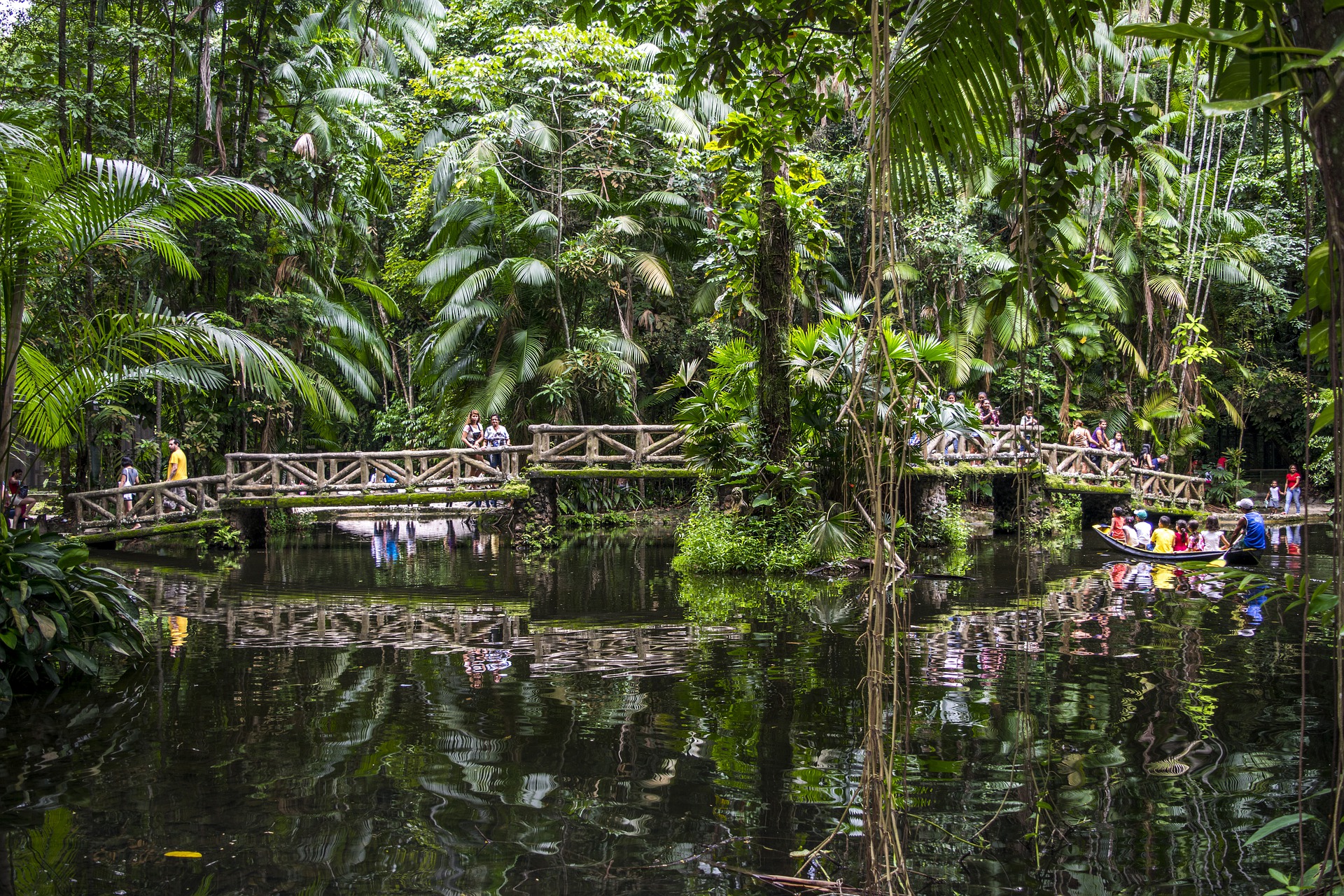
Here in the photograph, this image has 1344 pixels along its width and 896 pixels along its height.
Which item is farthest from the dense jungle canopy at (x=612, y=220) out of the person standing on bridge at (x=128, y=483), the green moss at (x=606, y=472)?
the green moss at (x=606, y=472)

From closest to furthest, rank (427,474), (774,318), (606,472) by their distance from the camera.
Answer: (774,318) → (606,472) → (427,474)

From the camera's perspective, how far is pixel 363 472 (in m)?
18.6

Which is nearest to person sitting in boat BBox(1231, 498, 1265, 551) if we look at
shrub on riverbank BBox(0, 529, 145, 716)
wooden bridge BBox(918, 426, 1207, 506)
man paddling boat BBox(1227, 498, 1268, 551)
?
man paddling boat BBox(1227, 498, 1268, 551)

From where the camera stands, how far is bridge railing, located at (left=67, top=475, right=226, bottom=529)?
54.0 ft

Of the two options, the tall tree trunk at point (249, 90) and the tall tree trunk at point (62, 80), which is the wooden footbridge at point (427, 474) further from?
the tall tree trunk at point (62, 80)

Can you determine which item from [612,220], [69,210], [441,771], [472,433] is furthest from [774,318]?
[612,220]

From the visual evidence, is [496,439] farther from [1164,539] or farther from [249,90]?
[1164,539]

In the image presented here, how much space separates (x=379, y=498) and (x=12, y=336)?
36.3 feet

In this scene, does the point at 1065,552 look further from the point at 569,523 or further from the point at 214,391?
the point at 214,391

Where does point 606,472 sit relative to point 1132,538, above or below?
above

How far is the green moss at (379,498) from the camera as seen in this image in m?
17.7

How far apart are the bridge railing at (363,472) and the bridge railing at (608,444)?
43 centimetres

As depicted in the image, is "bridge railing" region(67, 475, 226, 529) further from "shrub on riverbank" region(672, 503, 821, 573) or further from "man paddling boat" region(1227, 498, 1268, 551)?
"man paddling boat" region(1227, 498, 1268, 551)

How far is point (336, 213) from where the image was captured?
21109 millimetres
